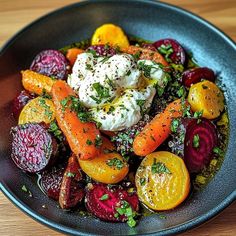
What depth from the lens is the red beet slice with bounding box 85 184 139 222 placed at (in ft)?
7.35

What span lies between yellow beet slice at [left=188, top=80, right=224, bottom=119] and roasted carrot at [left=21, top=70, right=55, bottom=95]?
79 centimetres

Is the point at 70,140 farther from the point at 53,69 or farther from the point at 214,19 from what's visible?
the point at 214,19

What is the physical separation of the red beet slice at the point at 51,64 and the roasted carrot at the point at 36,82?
9 cm

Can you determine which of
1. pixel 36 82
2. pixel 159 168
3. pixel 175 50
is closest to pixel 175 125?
pixel 159 168

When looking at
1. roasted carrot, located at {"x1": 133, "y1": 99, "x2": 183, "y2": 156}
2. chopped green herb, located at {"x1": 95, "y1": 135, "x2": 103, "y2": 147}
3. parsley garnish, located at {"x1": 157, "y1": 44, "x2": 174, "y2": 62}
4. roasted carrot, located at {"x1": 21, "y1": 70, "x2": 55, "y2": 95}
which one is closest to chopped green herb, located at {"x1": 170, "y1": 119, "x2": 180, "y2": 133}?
roasted carrot, located at {"x1": 133, "y1": 99, "x2": 183, "y2": 156}

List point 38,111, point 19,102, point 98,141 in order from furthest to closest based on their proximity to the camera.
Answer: point 19,102, point 38,111, point 98,141

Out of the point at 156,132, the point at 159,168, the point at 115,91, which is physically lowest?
the point at 159,168

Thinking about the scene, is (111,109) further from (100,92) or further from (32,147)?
(32,147)

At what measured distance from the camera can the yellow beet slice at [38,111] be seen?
2559mm

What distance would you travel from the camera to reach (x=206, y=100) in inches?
101

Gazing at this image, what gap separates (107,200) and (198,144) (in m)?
0.53

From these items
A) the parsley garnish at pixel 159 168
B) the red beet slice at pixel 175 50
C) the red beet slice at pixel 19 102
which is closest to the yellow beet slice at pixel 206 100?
the red beet slice at pixel 175 50

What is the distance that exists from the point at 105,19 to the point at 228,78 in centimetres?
89

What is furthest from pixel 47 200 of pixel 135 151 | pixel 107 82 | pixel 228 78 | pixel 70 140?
pixel 228 78
